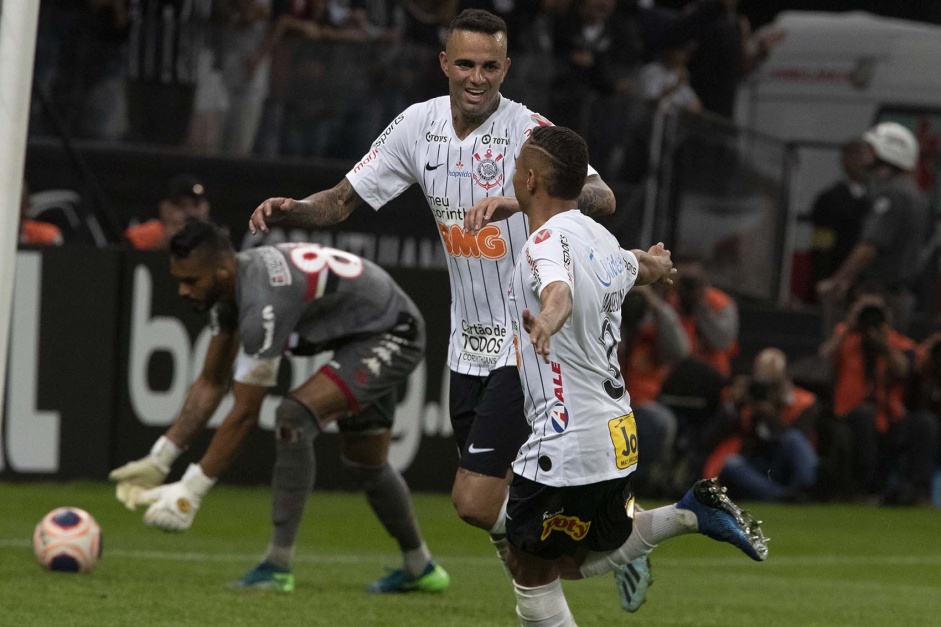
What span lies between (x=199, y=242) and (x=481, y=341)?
1.70 m

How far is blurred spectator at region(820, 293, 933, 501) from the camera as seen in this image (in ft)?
46.1

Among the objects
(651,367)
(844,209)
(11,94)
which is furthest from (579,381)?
(844,209)

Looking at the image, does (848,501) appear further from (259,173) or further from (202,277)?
(202,277)

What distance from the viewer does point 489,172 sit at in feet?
21.7

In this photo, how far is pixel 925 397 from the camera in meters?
14.3

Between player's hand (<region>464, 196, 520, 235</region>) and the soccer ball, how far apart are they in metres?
3.24

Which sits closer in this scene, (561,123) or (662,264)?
(662,264)

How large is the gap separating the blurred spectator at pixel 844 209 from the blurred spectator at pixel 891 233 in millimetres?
637

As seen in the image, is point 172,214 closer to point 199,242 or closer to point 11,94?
point 199,242

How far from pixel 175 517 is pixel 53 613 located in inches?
30.7

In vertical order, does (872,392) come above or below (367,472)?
below

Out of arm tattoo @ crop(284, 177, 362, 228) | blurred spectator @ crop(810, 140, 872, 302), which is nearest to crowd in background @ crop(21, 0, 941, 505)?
blurred spectator @ crop(810, 140, 872, 302)

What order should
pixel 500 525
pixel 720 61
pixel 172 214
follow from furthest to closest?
pixel 720 61, pixel 172 214, pixel 500 525

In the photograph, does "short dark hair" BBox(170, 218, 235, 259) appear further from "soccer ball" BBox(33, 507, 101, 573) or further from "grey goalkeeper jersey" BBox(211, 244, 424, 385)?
"soccer ball" BBox(33, 507, 101, 573)
